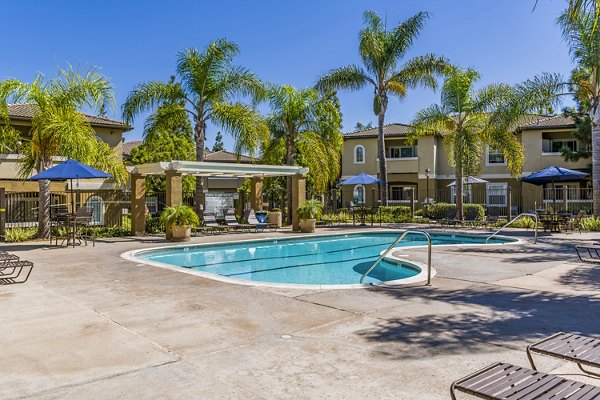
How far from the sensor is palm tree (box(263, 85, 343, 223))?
25.3 meters

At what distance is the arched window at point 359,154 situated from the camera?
38438 mm

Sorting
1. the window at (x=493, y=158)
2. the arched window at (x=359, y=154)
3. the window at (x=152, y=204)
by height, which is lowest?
the window at (x=152, y=204)

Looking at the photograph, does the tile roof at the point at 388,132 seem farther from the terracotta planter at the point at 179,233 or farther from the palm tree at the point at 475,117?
the terracotta planter at the point at 179,233

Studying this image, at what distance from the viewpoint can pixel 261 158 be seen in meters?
27.7

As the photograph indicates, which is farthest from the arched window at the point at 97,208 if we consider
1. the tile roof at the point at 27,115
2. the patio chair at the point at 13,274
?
the patio chair at the point at 13,274

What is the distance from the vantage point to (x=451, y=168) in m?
37.8

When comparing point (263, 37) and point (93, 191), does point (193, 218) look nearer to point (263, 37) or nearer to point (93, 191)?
point (93, 191)

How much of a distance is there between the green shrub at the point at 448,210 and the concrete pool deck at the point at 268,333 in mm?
17413

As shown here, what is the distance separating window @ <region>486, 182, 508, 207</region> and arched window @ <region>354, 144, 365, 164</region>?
9823 millimetres

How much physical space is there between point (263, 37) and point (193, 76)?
12.2 feet

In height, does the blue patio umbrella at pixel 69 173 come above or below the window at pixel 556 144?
below

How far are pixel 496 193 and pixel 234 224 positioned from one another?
22.5m

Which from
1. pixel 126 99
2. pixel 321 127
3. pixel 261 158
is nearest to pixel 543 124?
pixel 321 127

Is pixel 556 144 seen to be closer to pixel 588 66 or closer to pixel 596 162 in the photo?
pixel 596 162
